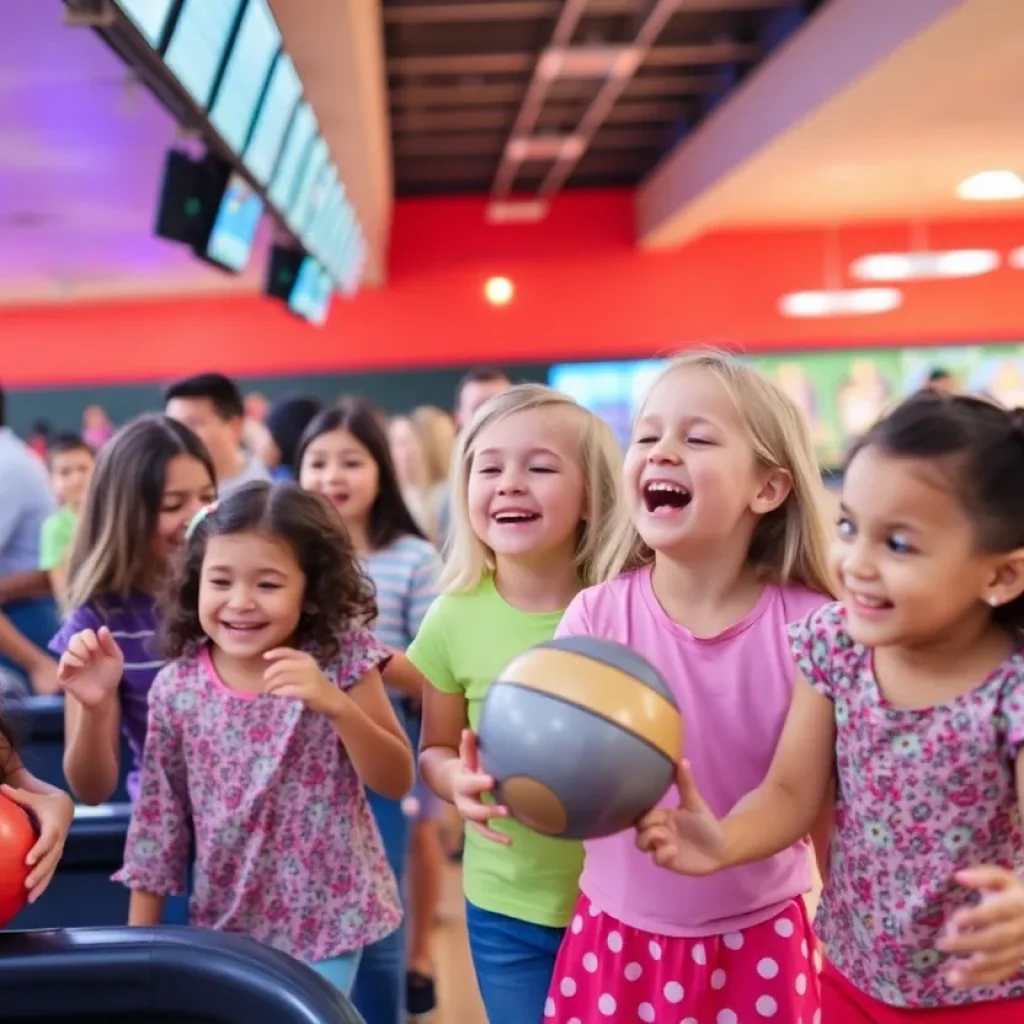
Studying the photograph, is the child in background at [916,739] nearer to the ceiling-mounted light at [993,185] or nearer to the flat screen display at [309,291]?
the flat screen display at [309,291]

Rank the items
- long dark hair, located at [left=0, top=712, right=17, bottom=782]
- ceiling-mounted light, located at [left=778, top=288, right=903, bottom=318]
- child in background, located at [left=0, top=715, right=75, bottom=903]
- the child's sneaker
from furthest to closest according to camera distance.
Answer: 1. ceiling-mounted light, located at [left=778, top=288, right=903, bottom=318]
2. the child's sneaker
3. long dark hair, located at [left=0, top=712, right=17, bottom=782]
4. child in background, located at [left=0, top=715, right=75, bottom=903]

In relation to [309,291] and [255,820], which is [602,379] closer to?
[309,291]

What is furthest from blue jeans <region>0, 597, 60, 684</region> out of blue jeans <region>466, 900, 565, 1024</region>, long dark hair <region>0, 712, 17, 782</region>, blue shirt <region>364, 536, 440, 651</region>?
blue jeans <region>466, 900, 565, 1024</region>

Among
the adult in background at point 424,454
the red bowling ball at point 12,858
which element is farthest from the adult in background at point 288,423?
the red bowling ball at point 12,858

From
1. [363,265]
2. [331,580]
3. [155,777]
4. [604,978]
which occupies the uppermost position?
[363,265]

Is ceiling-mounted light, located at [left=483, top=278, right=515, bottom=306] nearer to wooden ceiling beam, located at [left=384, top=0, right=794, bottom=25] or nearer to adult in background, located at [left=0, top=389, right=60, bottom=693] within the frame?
wooden ceiling beam, located at [left=384, top=0, right=794, bottom=25]

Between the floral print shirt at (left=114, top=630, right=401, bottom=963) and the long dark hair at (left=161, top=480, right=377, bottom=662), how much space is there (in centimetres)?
9

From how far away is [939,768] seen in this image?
1.26 m

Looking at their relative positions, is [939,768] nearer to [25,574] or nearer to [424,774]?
[424,774]

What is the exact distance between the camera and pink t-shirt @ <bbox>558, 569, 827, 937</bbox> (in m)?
1.50

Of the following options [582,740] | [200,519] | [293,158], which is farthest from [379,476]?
[293,158]

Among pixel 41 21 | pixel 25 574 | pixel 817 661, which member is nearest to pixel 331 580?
pixel 817 661

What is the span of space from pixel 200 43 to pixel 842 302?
728cm

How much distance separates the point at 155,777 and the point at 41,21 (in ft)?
13.0
